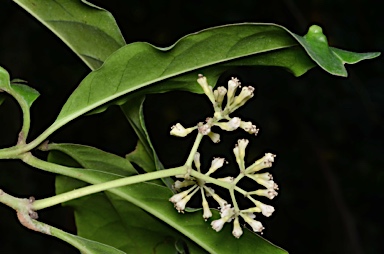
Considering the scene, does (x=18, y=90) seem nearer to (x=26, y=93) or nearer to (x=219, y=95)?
(x=26, y=93)

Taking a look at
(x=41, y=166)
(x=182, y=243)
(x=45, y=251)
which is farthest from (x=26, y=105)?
(x=45, y=251)

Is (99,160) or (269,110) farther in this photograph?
(269,110)

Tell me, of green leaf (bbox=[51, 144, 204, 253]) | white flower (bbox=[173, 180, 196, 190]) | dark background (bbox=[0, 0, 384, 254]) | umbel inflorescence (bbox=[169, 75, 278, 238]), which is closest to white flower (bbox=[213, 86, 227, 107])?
umbel inflorescence (bbox=[169, 75, 278, 238])

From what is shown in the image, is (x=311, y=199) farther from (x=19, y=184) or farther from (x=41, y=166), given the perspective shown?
(x=41, y=166)

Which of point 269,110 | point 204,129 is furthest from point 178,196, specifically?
point 269,110

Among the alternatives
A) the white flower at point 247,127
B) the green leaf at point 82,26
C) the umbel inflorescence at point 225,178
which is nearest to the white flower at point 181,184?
the umbel inflorescence at point 225,178

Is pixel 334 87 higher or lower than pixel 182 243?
higher
